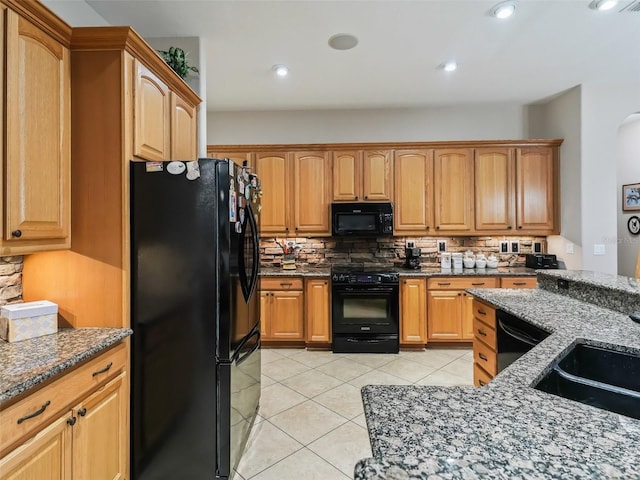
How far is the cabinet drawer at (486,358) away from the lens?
2.13 m

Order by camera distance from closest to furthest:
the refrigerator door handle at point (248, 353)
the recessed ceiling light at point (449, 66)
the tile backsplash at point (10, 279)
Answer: the tile backsplash at point (10, 279) < the refrigerator door handle at point (248, 353) < the recessed ceiling light at point (449, 66)

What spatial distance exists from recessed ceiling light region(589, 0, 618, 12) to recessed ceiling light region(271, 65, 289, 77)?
245cm

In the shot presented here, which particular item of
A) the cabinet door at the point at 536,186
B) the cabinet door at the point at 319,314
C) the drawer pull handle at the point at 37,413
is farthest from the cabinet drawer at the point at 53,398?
the cabinet door at the point at 536,186

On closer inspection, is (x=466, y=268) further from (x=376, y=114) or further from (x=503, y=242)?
(x=376, y=114)

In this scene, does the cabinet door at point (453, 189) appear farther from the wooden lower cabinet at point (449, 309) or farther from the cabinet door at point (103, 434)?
the cabinet door at point (103, 434)

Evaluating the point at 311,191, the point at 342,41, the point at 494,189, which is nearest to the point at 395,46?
the point at 342,41

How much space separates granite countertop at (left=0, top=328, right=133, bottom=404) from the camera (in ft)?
3.62

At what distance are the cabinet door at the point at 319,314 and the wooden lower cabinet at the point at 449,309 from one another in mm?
1180

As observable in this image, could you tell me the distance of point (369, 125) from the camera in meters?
4.37

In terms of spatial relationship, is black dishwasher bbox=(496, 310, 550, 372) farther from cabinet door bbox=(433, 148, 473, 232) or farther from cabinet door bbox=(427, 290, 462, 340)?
cabinet door bbox=(433, 148, 473, 232)

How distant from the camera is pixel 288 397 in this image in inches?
108

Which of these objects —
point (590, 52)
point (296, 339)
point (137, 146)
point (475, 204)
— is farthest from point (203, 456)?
point (590, 52)

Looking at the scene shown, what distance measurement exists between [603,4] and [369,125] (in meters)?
2.46

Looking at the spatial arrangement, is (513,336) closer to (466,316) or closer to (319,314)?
(466,316)
